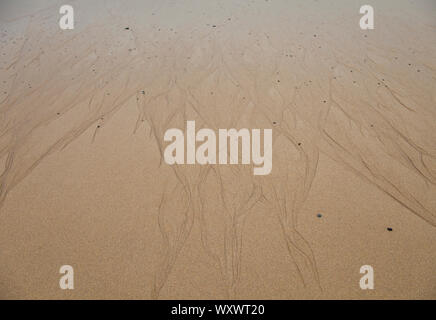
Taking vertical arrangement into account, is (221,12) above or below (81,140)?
above

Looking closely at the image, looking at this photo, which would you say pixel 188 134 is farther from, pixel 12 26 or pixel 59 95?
pixel 12 26

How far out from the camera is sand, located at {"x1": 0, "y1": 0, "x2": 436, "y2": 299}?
2604 mm

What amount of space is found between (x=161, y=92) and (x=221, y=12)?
4248 mm

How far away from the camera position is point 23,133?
4.15 metres

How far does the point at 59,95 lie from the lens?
16.1 feet

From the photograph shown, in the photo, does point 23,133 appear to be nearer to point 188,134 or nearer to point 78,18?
point 188,134

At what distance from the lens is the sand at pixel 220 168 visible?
2604mm

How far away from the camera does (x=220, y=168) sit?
3527 mm
